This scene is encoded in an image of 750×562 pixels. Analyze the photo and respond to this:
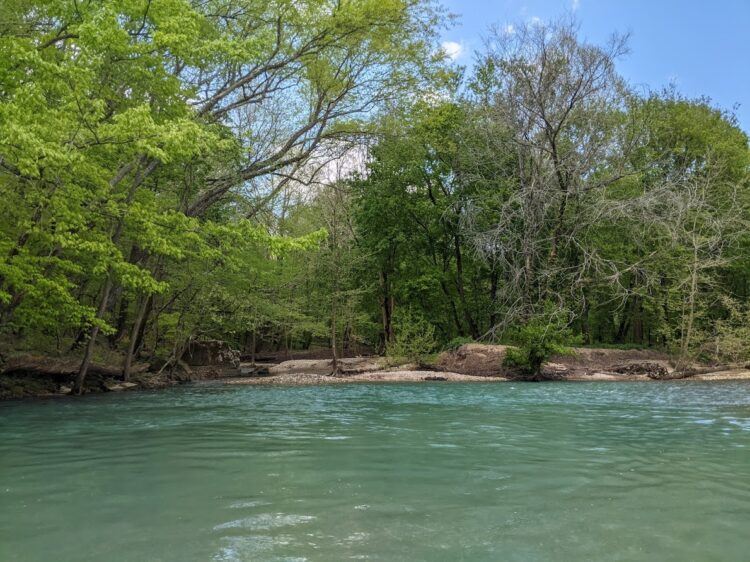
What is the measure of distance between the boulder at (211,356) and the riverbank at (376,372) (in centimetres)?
210

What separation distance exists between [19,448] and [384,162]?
A: 23.3 meters

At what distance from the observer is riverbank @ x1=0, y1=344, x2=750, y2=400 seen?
49.2 ft

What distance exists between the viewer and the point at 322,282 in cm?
2488

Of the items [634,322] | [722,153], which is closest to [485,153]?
[722,153]

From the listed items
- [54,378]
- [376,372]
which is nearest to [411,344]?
[376,372]

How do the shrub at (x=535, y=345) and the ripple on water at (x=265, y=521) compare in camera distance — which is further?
the shrub at (x=535, y=345)

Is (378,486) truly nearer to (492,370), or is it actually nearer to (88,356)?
(88,356)

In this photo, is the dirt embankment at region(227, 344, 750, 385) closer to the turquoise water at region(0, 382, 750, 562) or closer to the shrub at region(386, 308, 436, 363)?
the shrub at region(386, 308, 436, 363)

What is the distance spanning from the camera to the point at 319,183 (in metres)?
19.8

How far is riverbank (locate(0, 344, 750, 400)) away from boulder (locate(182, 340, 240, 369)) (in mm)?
2102

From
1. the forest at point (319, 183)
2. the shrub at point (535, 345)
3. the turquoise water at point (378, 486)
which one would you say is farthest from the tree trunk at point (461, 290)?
the turquoise water at point (378, 486)

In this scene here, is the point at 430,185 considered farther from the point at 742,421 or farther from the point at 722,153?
the point at 742,421

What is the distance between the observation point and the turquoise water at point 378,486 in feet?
10.8

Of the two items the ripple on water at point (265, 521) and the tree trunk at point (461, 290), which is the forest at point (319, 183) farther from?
the ripple on water at point (265, 521)
